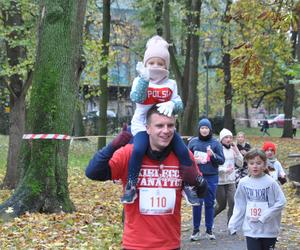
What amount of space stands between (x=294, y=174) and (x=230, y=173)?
7.36 metres

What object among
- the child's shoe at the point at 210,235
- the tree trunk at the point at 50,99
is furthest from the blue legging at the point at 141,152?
the tree trunk at the point at 50,99

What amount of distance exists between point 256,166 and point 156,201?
2.75 meters

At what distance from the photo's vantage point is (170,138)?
452 cm

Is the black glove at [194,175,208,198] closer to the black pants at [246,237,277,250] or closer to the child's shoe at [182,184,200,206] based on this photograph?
the child's shoe at [182,184,200,206]

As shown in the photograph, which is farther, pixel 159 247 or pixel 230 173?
pixel 230 173

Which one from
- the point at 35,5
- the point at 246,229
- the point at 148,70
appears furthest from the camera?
the point at 35,5

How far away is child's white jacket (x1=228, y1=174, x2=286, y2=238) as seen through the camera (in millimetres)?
6844

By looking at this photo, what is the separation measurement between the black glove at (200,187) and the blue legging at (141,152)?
0.18 meters

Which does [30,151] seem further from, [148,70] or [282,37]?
[148,70]

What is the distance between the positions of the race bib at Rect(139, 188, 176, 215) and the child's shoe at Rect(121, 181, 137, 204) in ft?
0.19

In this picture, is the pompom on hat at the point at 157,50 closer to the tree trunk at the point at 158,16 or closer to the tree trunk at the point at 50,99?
the tree trunk at the point at 50,99

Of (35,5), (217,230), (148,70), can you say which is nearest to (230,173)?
(217,230)

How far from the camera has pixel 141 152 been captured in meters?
4.51

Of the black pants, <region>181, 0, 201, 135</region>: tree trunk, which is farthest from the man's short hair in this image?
<region>181, 0, 201, 135</region>: tree trunk
